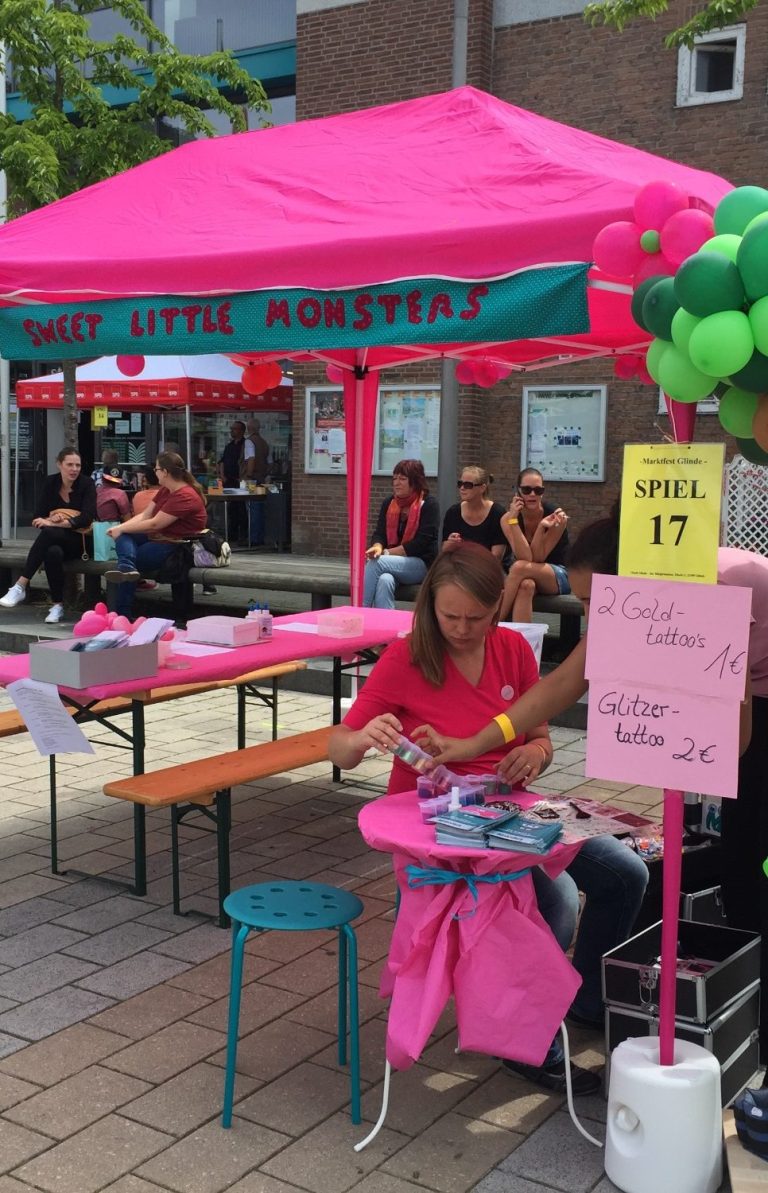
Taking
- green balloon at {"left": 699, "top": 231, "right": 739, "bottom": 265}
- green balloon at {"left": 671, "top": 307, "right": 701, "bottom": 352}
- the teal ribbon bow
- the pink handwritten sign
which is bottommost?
the teal ribbon bow

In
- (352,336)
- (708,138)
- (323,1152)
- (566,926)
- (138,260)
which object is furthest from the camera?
(708,138)

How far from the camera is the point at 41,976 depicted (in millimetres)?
4059

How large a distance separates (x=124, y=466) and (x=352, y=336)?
52.5ft

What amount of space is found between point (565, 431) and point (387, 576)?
607 cm

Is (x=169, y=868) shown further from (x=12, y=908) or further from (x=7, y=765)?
(x=7, y=765)

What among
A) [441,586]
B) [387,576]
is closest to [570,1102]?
[441,586]

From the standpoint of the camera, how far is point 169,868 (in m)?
5.13

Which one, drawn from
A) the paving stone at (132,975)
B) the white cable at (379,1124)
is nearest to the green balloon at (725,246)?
the white cable at (379,1124)

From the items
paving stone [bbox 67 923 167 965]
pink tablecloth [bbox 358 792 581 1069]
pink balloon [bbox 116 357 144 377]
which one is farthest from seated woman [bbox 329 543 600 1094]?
pink balloon [bbox 116 357 144 377]

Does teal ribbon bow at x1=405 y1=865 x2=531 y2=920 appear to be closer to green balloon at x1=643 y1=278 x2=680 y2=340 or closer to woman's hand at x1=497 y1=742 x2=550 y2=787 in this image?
woman's hand at x1=497 y1=742 x2=550 y2=787

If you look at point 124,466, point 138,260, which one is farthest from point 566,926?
point 124,466

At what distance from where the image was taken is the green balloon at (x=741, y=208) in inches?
111

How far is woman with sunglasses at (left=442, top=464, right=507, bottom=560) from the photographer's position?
8.79m

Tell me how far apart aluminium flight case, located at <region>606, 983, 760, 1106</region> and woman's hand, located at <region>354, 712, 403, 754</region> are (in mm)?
935
